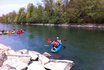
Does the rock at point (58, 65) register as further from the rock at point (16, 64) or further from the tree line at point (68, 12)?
the tree line at point (68, 12)

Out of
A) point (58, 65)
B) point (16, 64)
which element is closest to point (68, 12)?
point (58, 65)

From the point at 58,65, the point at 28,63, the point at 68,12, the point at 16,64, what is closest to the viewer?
the point at 16,64

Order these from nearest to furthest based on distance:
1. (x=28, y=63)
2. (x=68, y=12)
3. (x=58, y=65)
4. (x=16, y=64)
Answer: (x=16, y=64) < (x=28, y=63) < (x=58, y=65) < (x=68, y=12)

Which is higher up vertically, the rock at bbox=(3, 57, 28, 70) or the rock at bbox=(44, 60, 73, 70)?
the rock at bbox=(3, 57, 28, 70)

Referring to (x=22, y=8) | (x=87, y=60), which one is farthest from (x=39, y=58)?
(x=22, y=8)

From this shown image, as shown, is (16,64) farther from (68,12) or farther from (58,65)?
(68,12)

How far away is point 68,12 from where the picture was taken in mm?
106750

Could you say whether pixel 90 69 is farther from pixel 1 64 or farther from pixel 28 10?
pixel 28 10

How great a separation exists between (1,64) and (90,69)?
9892 millimetres

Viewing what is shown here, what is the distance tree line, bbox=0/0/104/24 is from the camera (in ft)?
305

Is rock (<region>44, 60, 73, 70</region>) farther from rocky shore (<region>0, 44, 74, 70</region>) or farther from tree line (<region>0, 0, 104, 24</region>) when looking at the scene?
tree line (<region>0, 0, 104, 24</region>)

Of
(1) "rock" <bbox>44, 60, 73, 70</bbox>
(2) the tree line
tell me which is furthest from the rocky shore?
(2) the tree line

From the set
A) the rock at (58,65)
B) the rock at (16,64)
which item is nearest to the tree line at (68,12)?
the rock at (58,65)

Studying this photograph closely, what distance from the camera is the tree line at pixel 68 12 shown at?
305ft
